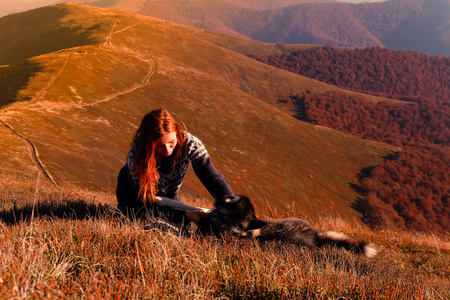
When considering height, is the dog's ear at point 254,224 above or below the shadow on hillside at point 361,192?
above

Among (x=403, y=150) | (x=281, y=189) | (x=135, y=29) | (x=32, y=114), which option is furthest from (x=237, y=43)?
(x=32, y=114)

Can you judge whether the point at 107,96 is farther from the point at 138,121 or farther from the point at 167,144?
the point at 167,144

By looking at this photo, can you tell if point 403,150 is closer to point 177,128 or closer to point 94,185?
point 94,185

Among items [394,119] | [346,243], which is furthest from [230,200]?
[394,119]

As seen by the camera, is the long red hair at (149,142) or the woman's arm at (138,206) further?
the woman's arm at (138,206)

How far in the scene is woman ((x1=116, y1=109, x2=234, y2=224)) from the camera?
3700mm

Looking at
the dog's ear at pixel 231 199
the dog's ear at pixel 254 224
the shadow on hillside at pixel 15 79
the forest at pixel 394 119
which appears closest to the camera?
the dog's ear at pixel 231 199

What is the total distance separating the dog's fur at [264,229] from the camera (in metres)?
3.43

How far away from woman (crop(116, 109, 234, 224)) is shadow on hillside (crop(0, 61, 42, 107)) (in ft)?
90.7

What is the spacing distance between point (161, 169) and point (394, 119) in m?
97.4

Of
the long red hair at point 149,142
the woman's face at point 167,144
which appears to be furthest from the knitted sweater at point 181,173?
the woman's face at point 167,144

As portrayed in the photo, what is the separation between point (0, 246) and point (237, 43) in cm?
14182

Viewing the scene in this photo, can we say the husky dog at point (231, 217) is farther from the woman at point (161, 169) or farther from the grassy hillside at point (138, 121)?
the grassy hillside at point (138, 121)

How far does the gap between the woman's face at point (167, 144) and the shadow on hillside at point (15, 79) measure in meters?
28.0
